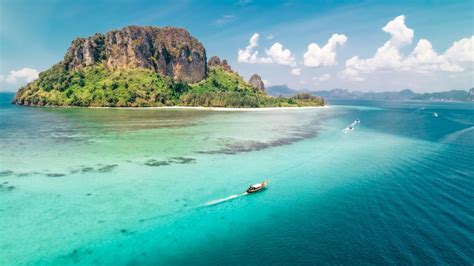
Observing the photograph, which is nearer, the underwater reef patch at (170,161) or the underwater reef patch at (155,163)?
the underwater reef patch at (155,163)

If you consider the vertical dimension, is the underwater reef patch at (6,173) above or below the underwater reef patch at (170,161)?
above

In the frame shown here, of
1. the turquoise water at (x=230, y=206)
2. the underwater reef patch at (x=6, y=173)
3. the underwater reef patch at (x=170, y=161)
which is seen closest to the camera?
the turquoise water at (x=230, y=206)

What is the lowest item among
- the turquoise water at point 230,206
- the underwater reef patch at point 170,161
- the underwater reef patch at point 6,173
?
the turquoise water at point 230,206

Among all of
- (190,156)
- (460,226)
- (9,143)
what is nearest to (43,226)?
(190,156)

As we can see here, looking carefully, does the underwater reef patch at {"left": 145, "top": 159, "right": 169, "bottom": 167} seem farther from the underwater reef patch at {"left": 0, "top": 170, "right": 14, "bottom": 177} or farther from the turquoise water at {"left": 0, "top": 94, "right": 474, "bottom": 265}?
the underwater reef patch at {"left": 0, "top": 170, "right": 14, "bottom": 177}

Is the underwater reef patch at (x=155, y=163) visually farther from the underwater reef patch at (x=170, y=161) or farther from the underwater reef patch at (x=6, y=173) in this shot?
the underwater reef patch at (x=6, y=173)

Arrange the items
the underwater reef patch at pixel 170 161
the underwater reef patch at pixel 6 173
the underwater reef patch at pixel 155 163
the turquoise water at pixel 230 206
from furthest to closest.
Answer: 1. the underwater reef patch at pixel 170 161
2. the underwater reef patch at pixel 155 163
3. the underwater reef patch at pixel 6 173
4. the turquoise water at pixel 230 206

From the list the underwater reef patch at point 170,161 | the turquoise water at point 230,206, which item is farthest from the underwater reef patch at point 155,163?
the turquoise water at point 230,206

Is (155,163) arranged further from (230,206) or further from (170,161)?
(230,206)

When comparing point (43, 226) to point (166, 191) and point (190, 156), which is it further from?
point (190, 156)

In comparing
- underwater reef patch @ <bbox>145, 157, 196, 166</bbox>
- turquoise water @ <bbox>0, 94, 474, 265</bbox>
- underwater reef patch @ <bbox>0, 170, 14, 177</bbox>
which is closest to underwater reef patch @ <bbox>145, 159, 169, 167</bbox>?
underwater reef patch @ <bbox>145, 157, 196, 166</bbox>
